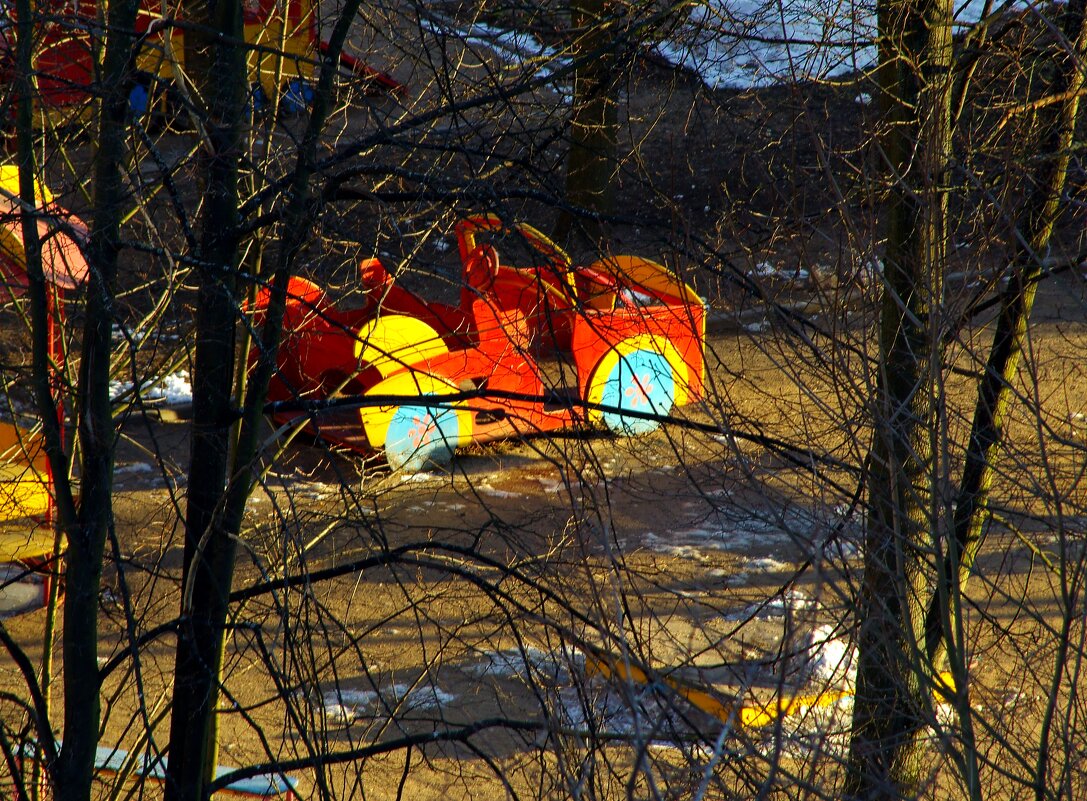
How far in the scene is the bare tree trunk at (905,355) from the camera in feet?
10.8

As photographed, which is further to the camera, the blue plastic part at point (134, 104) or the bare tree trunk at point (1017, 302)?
the bare tree trunk at point (1017, 302)

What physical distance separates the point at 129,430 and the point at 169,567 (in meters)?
2.61

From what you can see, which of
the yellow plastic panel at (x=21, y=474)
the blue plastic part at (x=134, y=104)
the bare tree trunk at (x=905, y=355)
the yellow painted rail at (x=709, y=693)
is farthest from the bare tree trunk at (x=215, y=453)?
the bare tree trunk at (x=905, y=355)

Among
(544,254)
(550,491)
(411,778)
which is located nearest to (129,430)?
(550,491)

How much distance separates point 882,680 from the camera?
4.16 metres

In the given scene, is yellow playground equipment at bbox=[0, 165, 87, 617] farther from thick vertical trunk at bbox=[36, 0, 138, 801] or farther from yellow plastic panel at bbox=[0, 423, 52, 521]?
thick vertical trunk at bbox=[36, 0, 138, 801]

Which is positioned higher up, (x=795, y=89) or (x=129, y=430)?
(x=129, y=430)

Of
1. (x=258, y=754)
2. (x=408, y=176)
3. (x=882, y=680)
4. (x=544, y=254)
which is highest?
(x=408, y=176)

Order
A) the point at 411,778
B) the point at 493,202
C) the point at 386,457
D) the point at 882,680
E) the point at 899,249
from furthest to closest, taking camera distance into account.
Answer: the point at 386,457
the point at 411,778
the point at 899,249
the point at 882,680
the point at 493,202

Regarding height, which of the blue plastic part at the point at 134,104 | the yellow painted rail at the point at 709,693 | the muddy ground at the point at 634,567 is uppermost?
the blue plastic part at the point at 134,104

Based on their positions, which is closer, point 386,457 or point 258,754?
point 258,754

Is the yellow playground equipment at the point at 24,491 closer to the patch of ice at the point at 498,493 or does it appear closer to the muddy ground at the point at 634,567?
the muddy ground at the point at 634,567

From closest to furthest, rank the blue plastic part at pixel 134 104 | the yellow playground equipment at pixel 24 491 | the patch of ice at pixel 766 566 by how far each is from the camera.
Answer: the blue plastic part at pixel 134 104
the yellow playground equipment at pixel 24 491
the patch of ice at pixel 766 566

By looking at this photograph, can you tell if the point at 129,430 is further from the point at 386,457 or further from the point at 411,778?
the point at 411,778
